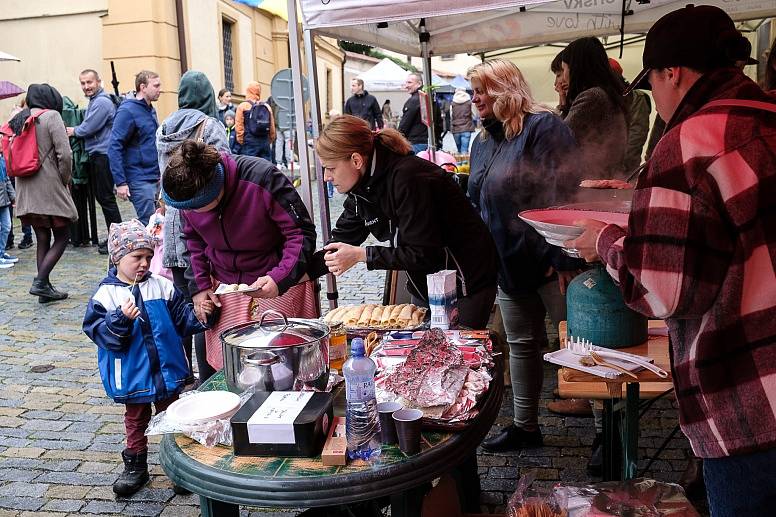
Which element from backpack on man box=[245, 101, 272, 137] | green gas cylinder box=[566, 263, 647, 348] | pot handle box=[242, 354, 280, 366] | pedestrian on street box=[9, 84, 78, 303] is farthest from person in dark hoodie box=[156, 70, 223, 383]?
backpack on man box=[245, 101, 272, 137]

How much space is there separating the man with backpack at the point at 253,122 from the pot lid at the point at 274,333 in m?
9.89

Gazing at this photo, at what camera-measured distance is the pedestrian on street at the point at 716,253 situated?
57.1 inches

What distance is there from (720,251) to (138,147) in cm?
604

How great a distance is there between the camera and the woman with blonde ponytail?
290 cm

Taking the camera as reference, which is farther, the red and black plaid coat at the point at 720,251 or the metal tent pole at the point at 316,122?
the metal tent pole at the point at 316,122

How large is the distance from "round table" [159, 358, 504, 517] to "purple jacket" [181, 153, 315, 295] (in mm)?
1442

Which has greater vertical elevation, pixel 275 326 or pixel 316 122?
pixel 316 122

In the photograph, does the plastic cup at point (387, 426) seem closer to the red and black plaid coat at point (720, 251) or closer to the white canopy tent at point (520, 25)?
the red and black plaid coat at point (720, 251)

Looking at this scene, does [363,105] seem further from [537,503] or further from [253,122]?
[537,503]

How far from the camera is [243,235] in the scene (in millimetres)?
3238

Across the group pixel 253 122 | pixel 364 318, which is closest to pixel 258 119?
pixel 253 122

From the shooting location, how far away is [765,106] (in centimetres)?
148

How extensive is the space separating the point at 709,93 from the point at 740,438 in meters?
0.77

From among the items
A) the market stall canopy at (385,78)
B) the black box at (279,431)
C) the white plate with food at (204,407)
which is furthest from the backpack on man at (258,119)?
the black box at (279,431)
